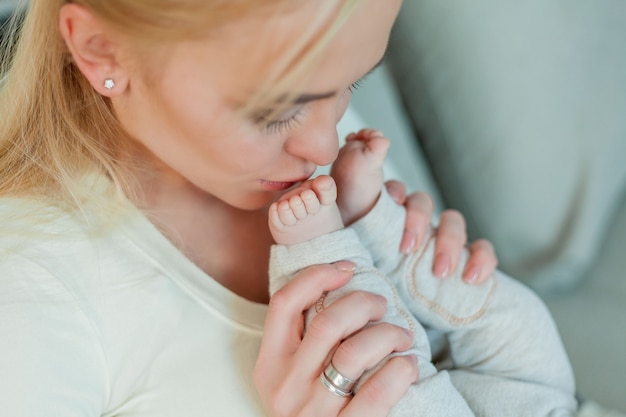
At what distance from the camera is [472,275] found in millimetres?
888

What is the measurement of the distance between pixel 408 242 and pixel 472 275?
0.09m

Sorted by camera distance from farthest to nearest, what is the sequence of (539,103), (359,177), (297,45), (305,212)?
(539,103) < (359,177) < (305,212) < (297,45)

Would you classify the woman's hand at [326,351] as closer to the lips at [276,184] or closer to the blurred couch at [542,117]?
the lips at [276,184]

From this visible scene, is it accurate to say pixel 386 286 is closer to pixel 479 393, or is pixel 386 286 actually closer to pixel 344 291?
pixel 344 291

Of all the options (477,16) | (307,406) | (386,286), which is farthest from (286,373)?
(477,16)

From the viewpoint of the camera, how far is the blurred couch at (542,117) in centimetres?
127

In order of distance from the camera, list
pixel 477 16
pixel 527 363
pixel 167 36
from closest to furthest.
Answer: pixel 167 36 < pixel 527 363 < pixel 477 16

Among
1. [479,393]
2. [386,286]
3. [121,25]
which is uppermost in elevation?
[121,25]

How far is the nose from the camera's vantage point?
70 centimetres

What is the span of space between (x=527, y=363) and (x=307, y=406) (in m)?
0.30

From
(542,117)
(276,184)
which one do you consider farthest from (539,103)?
(276,184)

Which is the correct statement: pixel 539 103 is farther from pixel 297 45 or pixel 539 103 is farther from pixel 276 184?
pixel 297 45

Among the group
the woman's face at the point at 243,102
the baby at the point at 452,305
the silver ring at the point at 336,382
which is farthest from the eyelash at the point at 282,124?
the silver ring at the point at 336,382

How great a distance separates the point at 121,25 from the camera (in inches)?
25.8
